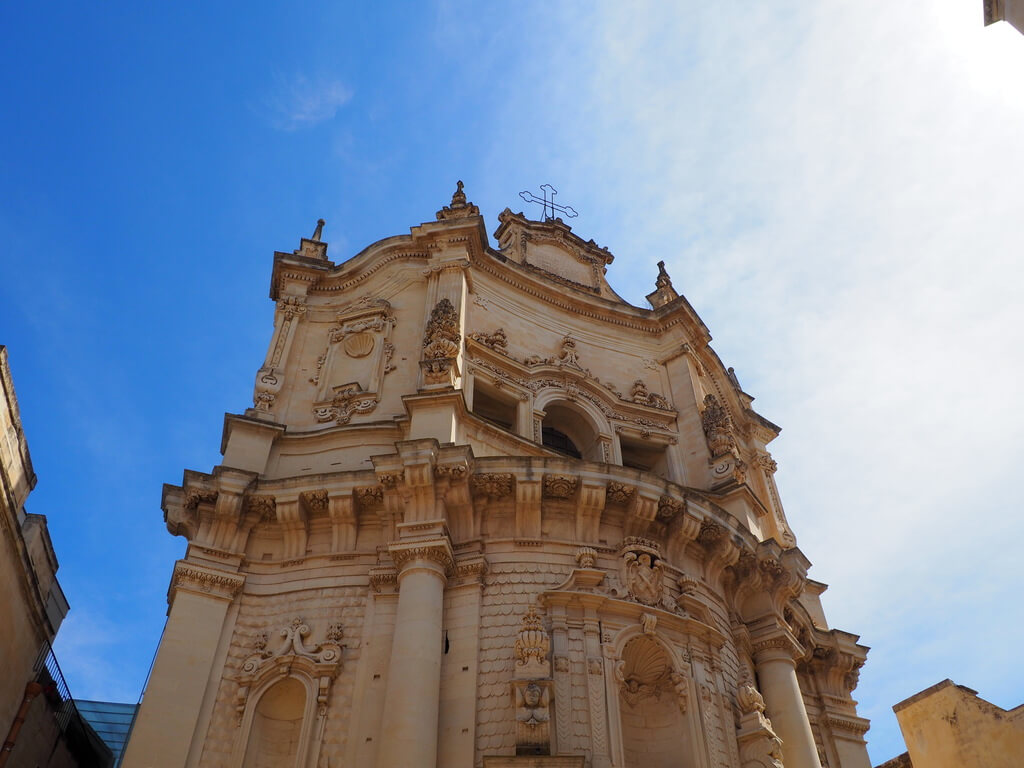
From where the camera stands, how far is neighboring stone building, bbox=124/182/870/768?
42.8 feet

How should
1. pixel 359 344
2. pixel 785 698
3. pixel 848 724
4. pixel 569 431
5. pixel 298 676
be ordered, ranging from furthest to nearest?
pixel 569 431, pixel 848 724, pixel 359 344, pixel 785 698, pixel 298 676

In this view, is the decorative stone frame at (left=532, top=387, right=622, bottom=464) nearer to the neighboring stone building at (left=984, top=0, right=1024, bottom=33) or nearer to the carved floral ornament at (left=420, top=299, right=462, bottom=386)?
the carved floral ornament at (left=420, top=299, right=462, bottom=386)

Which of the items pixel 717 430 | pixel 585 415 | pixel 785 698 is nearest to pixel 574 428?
pixel 585 415

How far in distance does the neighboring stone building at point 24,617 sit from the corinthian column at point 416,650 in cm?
731

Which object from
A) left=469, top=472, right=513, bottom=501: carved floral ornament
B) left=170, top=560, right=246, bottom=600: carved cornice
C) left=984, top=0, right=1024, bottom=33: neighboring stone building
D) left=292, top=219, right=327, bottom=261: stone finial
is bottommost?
left=170, top=560, right=246, bottom=600: carved cornice

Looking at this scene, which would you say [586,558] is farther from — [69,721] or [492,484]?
[69,721]

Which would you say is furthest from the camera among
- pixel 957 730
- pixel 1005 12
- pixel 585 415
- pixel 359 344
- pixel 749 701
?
pixel 585 415

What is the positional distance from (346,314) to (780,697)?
37.6ft

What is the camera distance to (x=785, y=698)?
1608 centimetres

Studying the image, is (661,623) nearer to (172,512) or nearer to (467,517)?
(467,517)

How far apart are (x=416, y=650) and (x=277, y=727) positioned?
Answer: 2.72 metres

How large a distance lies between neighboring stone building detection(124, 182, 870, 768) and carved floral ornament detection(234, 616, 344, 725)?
0.03 metres

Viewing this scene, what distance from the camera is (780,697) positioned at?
16.1 meters

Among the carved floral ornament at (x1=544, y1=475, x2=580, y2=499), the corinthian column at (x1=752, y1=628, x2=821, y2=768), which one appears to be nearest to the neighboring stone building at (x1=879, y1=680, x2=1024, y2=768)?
the corinthian column at (x1=752, y1=628, x2=821, y2=768)
